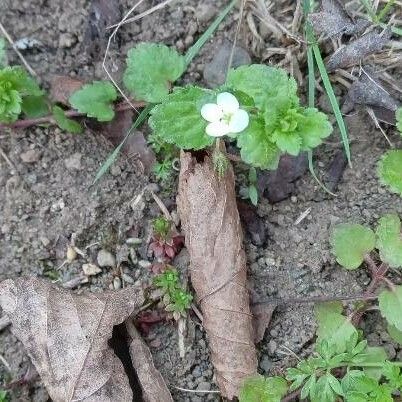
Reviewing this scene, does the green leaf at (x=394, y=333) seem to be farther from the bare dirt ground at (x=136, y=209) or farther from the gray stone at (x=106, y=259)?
the gray stone at (x=106, y=259)

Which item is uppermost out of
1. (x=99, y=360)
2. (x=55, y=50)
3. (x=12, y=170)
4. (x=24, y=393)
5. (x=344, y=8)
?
(x=344, y=8)

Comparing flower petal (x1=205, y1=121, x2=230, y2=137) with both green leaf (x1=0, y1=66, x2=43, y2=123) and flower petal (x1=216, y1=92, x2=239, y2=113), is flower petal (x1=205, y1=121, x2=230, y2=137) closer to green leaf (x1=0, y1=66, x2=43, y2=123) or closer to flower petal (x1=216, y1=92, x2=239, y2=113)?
flower petal (x1=216, y1=92, x2=239, y2=113)

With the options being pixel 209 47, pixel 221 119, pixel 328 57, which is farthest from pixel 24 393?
pixel 328 57

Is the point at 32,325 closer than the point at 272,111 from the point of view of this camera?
No

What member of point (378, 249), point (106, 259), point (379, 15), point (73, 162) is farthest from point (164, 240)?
point (379, 15)

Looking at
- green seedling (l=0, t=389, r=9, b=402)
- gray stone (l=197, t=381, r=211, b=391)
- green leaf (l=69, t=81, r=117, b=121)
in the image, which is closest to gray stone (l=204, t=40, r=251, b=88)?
green leaf (l=69, t=81, r=117, b=121)

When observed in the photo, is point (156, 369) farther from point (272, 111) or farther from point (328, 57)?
point (328, 57)
